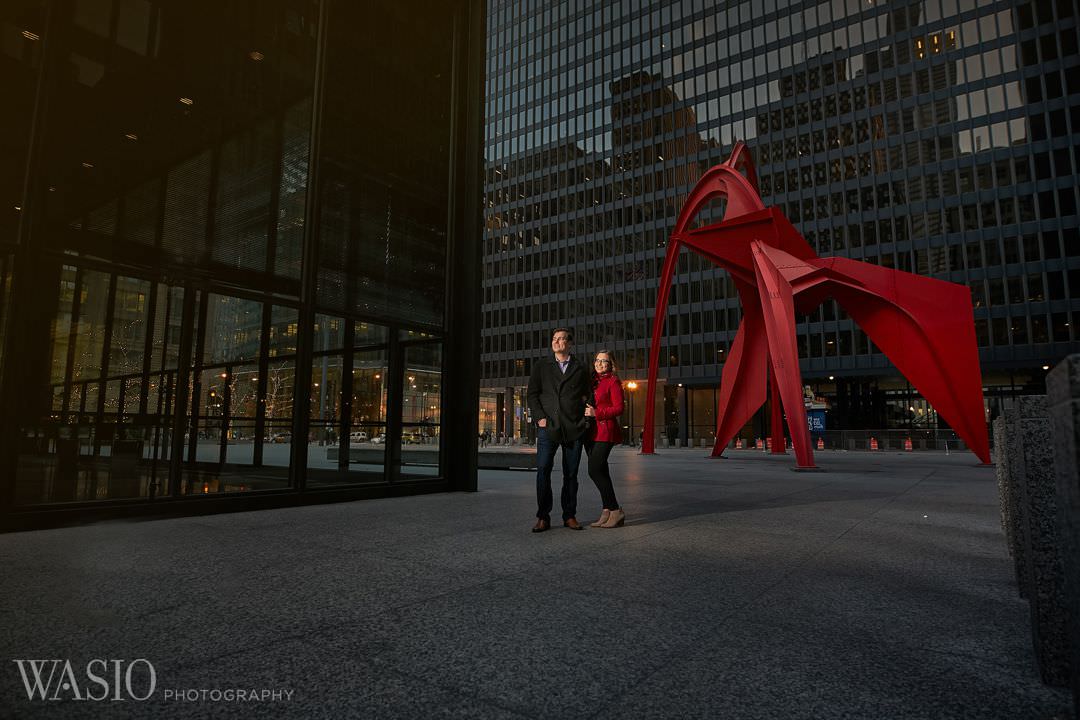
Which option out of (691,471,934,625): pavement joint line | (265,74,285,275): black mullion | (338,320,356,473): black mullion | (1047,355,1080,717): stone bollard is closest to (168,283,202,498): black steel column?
(265,74,285,275): black mullion

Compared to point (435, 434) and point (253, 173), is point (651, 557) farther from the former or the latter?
point (253, 173)

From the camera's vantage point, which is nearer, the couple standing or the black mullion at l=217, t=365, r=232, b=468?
the couple standing

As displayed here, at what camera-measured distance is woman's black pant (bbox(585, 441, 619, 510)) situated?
6.43m

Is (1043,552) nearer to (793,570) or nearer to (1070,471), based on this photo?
(1070,471)

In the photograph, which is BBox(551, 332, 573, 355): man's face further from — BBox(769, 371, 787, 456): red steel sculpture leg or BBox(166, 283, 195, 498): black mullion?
BBox(769, 371, 787, 456): red steel sculpture leg

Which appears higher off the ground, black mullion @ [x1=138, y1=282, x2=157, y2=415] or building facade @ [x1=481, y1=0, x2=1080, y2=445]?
building facade @ [x1=481, y1=0, x2=1080, y2=445]

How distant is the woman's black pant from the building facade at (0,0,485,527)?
14.6ft

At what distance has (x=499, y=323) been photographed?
6919 centimetres

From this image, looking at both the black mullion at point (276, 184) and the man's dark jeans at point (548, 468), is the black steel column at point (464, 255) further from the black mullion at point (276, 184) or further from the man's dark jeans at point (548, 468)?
the man's dark jeans at point (548, 468)

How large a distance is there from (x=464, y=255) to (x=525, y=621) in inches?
348

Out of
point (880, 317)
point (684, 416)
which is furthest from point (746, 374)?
point (684, 416)

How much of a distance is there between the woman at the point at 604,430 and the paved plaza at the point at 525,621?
1.03 feet

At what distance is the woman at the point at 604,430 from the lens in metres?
6.48

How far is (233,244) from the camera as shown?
27.7 feet
